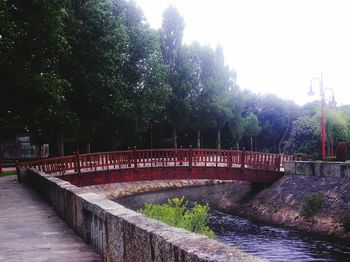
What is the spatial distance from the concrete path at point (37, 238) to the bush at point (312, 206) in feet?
41.3

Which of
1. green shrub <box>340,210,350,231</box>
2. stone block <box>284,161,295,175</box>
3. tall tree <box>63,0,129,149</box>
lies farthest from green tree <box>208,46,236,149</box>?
green shrub <box>340,210,350,231</box>

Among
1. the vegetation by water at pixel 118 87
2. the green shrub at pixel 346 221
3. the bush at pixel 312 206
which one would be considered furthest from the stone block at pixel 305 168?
the vegetation by water at pixel 118 87

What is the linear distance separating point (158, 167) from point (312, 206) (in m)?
8.03

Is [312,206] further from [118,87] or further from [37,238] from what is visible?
[37,238]

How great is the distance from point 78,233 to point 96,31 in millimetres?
21981

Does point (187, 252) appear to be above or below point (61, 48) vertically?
below

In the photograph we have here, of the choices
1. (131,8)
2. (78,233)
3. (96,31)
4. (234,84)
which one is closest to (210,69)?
(234,84)

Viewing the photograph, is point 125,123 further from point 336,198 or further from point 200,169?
point 336,198

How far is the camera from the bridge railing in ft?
73.0

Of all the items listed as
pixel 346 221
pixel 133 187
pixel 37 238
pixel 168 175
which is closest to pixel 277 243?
pixel 346 221

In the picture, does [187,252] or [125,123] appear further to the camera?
[125,123]

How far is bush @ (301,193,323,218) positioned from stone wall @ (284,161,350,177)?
158 centimetres

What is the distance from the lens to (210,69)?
169 ft

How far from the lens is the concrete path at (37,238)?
6293mm
